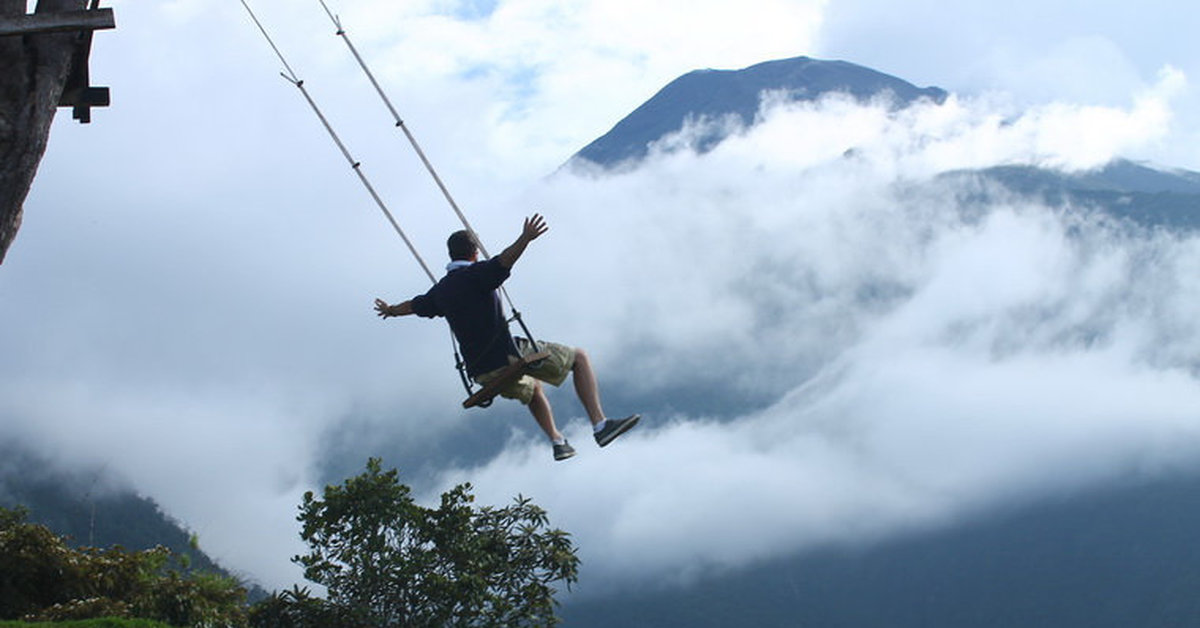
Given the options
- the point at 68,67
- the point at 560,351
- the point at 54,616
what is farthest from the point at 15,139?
the point at 54,616

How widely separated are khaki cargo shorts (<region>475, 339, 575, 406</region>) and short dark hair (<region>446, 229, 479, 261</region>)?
2.82 ft

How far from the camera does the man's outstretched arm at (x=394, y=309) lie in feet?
35.8

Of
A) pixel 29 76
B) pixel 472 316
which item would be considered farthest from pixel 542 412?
pixel 29 76

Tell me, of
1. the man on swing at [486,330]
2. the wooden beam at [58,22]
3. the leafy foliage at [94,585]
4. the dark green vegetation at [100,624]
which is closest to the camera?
the wooden beam at [58,22]

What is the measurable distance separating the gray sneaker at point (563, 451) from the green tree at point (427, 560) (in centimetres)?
1303

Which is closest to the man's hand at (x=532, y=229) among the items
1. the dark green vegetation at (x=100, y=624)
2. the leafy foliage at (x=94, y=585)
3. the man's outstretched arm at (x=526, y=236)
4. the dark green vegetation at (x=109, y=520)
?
the man's outstretched arm at (x=526, y=236)

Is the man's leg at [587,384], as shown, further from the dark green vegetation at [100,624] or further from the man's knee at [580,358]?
the dark green vegetation at [100,624]

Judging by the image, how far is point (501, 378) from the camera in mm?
10586

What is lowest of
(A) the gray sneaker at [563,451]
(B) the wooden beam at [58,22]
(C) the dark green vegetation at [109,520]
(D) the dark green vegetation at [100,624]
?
(D) the dark green vegetation at [100,624]

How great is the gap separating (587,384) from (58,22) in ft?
17.5

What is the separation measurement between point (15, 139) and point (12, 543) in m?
15.2

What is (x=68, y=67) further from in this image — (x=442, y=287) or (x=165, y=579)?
(x=165, y=579)

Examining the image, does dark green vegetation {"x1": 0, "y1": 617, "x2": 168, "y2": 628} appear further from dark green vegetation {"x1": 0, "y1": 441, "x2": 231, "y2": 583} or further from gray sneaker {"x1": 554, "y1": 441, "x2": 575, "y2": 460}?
dark green vegetation {"x1": 0, "y1": 441, "x2": 231, "y2": 583}

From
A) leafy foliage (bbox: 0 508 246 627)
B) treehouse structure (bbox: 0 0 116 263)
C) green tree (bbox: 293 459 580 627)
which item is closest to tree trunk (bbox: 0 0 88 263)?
treehouse structure (bbox: 0 0 116 263)
